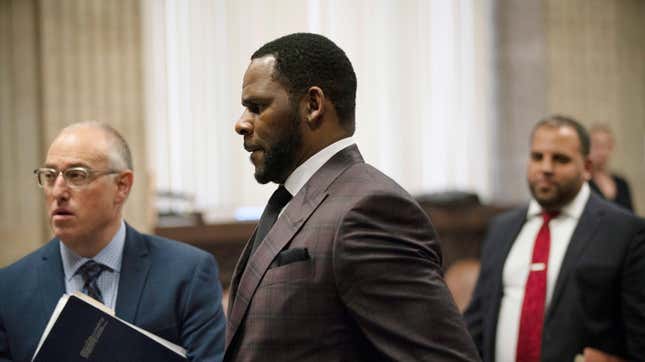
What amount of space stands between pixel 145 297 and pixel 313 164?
3.15ft

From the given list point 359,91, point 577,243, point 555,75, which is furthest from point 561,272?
point 555,75

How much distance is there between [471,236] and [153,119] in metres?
2.72

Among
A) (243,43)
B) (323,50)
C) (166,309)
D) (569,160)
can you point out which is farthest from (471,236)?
(323,50)

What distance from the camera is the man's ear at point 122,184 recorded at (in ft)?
8.73

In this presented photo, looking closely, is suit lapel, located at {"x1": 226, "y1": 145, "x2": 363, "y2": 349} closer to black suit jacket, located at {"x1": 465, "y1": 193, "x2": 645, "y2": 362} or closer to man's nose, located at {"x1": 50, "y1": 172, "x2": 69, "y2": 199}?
man's nose, located at {"x1": 50, "y1": 172, "x2": 69, "y2": 199}

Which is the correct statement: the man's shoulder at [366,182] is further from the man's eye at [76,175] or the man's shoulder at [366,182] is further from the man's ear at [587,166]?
the man's ear at [587,166]

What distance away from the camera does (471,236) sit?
696cm

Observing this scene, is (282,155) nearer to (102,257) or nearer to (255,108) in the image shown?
(255,108)

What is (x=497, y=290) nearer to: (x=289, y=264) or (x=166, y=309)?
(x=166, y=309)

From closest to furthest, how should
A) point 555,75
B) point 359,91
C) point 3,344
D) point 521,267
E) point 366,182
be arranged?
point 366,182
point 3,344
point 521,267
point 359,91
point 555,75

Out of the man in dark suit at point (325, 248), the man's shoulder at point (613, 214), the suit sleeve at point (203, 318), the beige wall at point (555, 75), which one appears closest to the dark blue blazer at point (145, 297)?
the suit sleeve at point (203, 318)

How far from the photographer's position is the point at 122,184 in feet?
8.81

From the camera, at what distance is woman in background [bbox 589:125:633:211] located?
20.7 ft

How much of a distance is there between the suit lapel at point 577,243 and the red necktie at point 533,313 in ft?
0.19
